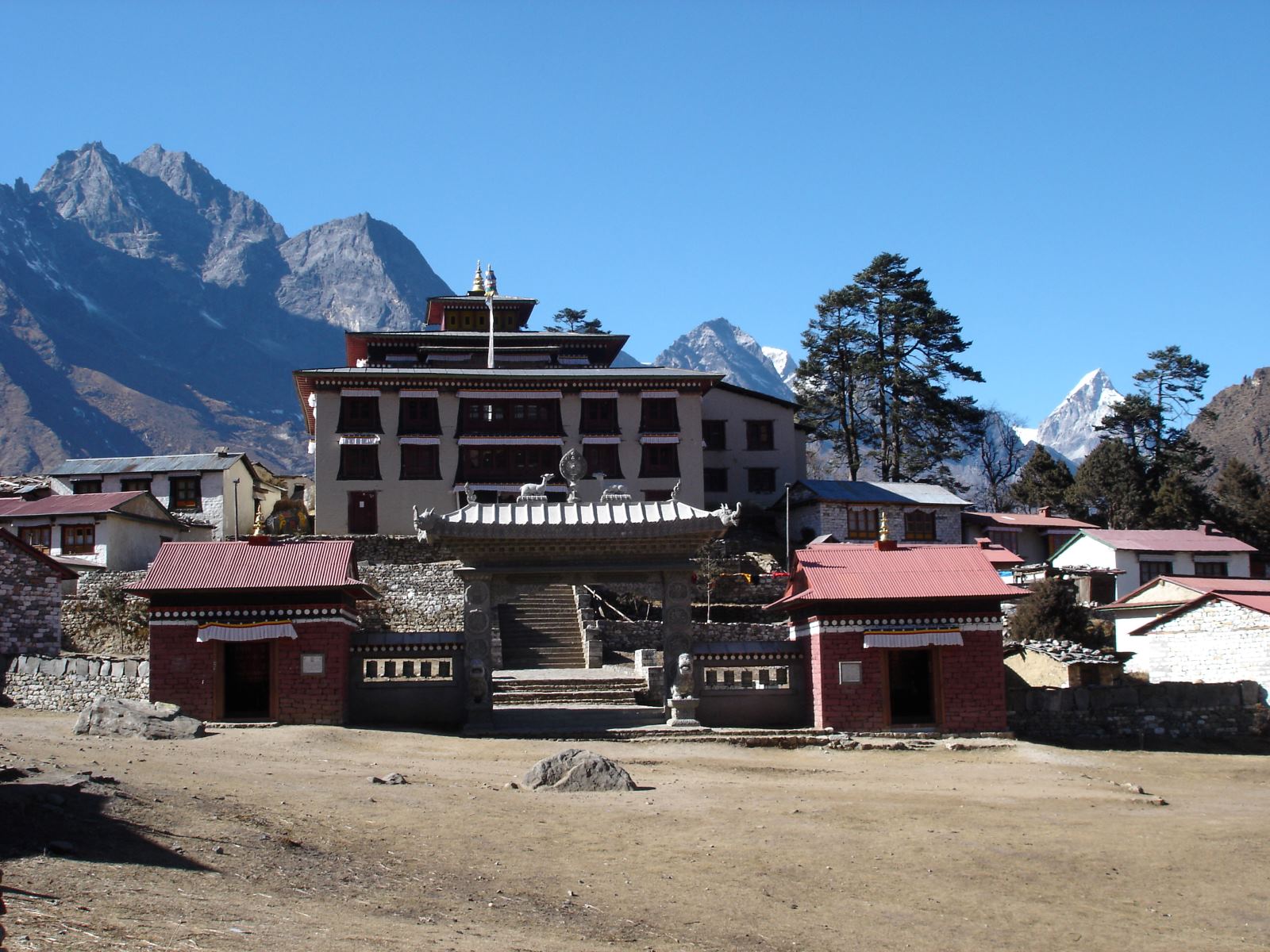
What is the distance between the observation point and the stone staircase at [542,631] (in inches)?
1437

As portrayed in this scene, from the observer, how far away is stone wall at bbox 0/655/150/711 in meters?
25.7

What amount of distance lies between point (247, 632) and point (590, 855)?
12.5 metres

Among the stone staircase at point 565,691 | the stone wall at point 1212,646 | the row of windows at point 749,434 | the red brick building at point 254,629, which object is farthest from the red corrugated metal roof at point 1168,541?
the red brick building at point 254,629

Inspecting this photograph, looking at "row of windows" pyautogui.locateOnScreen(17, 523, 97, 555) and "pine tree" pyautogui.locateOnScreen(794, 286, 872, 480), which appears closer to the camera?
"row of windows" pyautogui.locateOnScreen(17, 523, 97, 555)

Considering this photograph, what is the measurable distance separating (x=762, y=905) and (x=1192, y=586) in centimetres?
2885

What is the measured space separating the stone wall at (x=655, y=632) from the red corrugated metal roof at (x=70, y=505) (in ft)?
60.1

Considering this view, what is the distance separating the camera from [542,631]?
38500 mm

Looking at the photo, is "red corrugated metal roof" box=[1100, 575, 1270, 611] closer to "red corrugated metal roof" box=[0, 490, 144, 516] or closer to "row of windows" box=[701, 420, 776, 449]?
"row of windows" box=[701, 420, 776, 449]

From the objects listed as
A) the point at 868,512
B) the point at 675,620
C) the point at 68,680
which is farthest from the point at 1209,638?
the point at 68,680

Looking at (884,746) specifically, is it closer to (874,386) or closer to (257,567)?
(257,567)

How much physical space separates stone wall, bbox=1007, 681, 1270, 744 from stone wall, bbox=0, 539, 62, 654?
76.3ft

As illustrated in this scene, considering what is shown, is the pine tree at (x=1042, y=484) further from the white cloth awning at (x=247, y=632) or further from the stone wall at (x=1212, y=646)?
the white cloth awning at (x=247, y=632)

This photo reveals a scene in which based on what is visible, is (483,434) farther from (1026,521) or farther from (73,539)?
(1026,521)

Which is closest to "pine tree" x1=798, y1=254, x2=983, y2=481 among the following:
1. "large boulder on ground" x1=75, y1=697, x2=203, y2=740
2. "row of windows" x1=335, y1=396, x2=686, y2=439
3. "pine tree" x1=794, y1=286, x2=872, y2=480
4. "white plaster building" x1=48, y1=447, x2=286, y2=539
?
"pine tree" x1=794, y1=286, x2=872, y2=480
